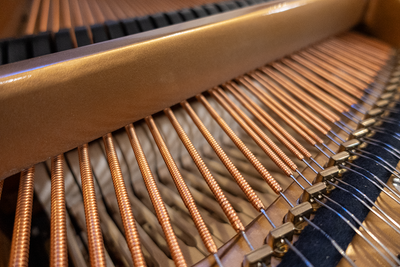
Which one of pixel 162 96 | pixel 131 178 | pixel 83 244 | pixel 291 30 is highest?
pixel 291 30

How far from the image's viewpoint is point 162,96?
37.0 inches

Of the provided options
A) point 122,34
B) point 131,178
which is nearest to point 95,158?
point 131,178

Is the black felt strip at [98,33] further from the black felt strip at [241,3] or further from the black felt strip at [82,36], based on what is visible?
the black felt strip at [241,3]

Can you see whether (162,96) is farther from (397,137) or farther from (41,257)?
(397,137)

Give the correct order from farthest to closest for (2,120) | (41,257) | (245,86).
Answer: (245,86) → (41,257) → (2,120)

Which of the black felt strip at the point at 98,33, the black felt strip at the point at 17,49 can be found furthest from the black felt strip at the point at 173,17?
the black felt strip at the point at 17,49

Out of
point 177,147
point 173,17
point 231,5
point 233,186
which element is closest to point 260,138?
point 233,186

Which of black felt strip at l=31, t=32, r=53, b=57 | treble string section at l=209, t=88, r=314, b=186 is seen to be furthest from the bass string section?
black felt strip at l=31, t=32, r=53, b=57

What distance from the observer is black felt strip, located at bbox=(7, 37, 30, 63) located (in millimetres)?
759

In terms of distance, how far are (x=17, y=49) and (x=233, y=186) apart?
2.59 ft

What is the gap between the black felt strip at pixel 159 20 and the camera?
1029mm

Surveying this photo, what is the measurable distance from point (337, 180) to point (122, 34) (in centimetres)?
85

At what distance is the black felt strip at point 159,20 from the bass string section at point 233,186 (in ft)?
1.01

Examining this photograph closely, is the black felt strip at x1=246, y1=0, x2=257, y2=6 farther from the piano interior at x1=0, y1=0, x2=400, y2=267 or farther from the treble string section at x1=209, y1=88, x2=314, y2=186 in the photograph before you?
the treble string section at x1=209, y1=88, x2=314, y2=186
